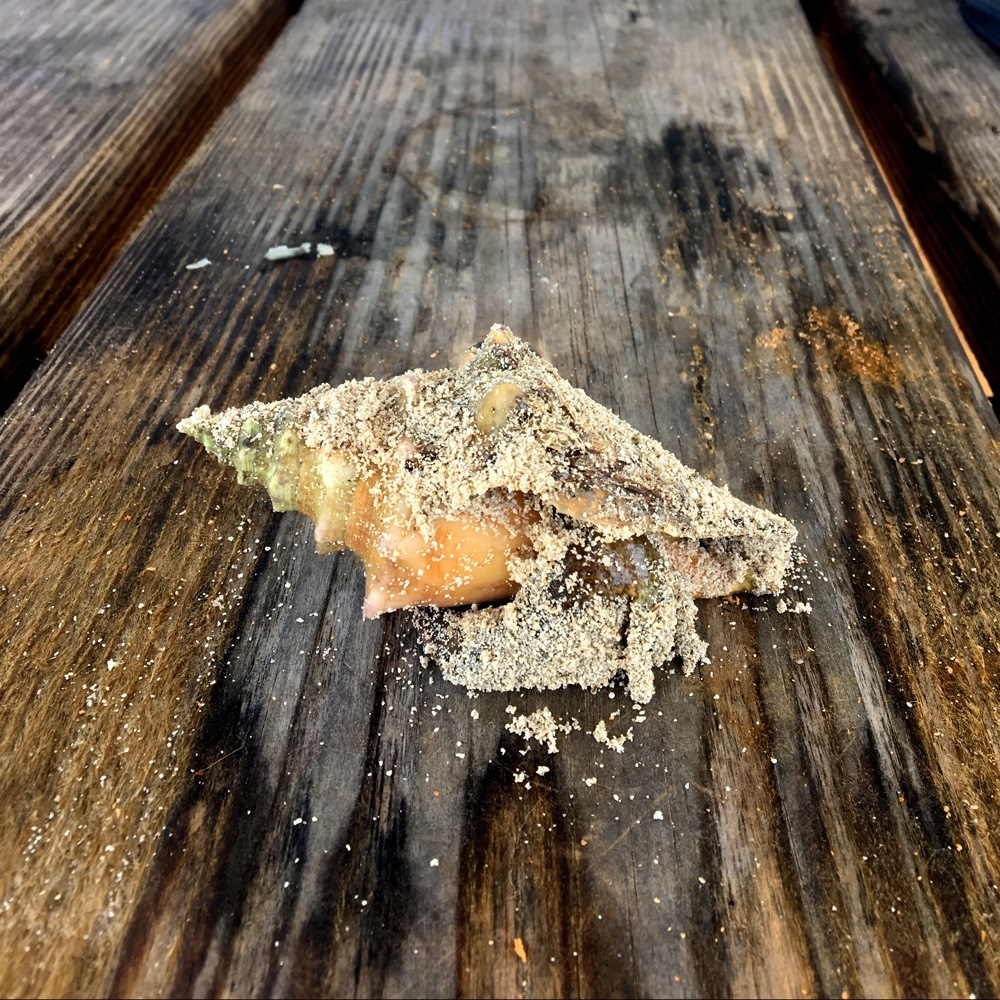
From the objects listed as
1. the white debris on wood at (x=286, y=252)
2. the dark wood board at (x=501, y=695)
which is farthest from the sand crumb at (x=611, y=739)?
the white debris on wood at (x=286, y=252)

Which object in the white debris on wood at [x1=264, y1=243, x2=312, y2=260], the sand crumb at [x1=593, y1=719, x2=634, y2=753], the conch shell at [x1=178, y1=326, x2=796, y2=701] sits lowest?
the sand crumb at [x1=593, y1=719, x2=634, y2=753]

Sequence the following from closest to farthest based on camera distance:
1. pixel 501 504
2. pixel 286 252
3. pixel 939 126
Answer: pixel 501 504 < pixel 286 252 < pixel 939 126

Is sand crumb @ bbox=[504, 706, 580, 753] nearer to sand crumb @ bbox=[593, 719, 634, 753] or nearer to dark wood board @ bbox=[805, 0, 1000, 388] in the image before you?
sand crumb @ bbox=[593, 719, 634, 753]

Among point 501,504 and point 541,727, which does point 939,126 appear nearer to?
point 501,504

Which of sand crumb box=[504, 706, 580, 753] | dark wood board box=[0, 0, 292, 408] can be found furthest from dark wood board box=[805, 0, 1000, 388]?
dark wood board box=[0, 0, 292, 408]

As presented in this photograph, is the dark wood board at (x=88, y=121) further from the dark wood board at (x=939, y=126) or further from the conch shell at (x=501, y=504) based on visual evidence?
the dark wood board at (x=939, y=126)

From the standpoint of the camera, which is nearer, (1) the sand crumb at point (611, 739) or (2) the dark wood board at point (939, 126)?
(1) the sand crumb at point (611, 739)

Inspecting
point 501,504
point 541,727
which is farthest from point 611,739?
point 501,504
